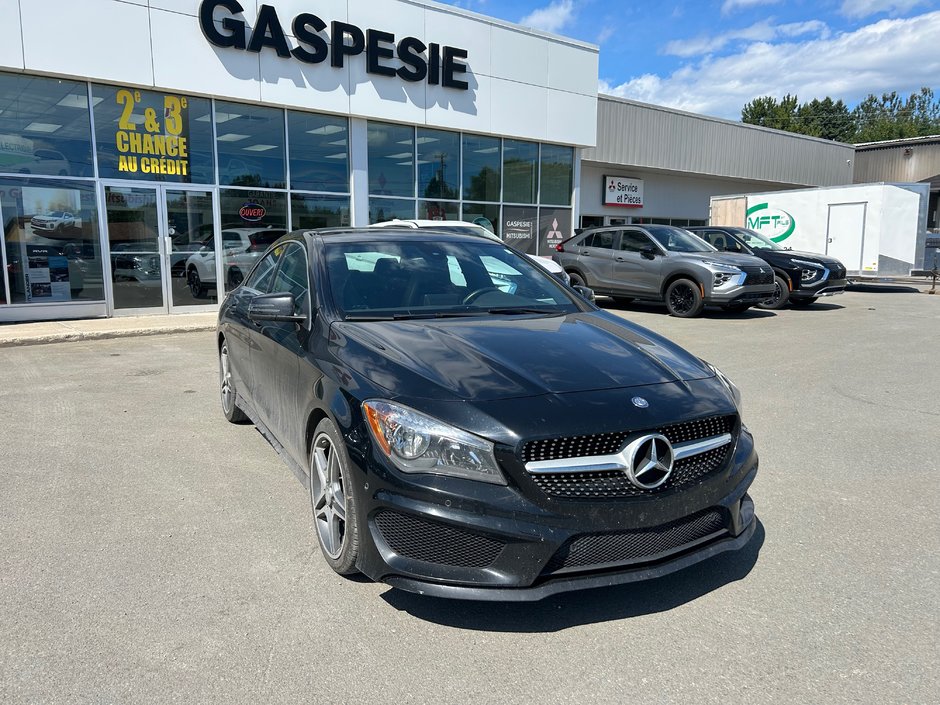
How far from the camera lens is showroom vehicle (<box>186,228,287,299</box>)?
13438mm

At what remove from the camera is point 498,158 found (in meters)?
17.8

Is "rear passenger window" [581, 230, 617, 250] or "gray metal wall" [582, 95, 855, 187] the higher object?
"gray metal wall" [582, 95, 855, 187]

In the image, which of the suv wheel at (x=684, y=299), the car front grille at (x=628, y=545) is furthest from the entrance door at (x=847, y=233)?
the car front grille at (x=628, y=545)

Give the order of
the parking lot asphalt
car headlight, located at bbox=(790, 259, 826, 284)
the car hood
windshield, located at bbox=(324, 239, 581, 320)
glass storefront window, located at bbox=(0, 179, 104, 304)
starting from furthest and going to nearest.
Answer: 1. car headlight, located at bbox=(790, 259, 826, 284)
2. glass storefront window, located at bbox=(0, 179, 104, 304)
3. windshield, located at bbox=(324, 239, 581, 320)
4. the car hood
5. the parking lot asphalt

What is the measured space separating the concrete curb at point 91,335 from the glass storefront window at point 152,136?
3.31 metres

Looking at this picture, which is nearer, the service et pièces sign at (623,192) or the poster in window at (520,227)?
the poster in window at (520,227)

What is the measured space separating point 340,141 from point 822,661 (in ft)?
47.2

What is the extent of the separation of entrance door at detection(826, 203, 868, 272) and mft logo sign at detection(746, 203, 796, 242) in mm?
1148

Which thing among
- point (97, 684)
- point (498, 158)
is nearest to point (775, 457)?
point (97, 684)

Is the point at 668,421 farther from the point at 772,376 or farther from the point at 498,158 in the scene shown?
the point at 498,158

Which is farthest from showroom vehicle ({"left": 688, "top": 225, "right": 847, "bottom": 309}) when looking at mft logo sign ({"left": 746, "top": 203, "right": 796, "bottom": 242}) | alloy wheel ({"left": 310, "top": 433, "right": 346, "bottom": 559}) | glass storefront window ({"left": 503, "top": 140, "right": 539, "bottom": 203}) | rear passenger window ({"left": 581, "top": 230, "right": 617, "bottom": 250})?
alloy wheel ({"left": 310, "top": 433, "right": 346, "bottom": 559})

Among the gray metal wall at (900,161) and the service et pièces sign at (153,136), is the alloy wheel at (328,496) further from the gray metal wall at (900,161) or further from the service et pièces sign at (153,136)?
the gray metal wall at (900,161)

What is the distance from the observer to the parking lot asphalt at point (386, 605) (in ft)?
7.80

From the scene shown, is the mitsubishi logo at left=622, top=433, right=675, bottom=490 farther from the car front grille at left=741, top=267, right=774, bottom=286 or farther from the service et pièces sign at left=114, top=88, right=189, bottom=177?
the service et pièces sign at left=114, top=88, right=189, bottom=177
